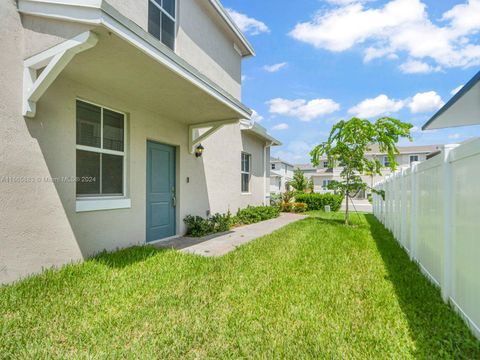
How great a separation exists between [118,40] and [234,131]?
7.34 metres

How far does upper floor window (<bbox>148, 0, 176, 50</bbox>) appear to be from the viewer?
6.29 metres

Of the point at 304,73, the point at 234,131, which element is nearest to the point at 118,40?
the point at 234,131

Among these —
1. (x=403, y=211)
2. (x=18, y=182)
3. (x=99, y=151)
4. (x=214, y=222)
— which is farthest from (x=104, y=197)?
(x=403, y=211)

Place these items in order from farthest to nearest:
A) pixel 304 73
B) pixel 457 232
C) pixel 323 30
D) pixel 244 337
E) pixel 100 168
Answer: pixel 304 73, pixel 323 30, pixel 100 168, pixel 457 232, pixel 244 337

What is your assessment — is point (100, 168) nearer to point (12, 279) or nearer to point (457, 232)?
point (12, 279)

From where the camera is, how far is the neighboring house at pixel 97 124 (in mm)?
3451

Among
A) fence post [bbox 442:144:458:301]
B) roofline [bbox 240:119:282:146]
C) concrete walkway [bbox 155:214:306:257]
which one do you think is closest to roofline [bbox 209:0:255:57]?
roofline [bbox 240:119:282:146]

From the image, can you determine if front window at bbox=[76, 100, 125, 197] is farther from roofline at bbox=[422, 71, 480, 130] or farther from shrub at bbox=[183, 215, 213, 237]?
roofline at bbox=[422, 71, 480, 130]

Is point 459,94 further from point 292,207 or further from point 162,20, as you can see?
point 292,207

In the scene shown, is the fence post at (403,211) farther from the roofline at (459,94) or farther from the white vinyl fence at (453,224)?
the roofline at (459,94)

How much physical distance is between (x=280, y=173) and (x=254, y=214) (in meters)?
38.8

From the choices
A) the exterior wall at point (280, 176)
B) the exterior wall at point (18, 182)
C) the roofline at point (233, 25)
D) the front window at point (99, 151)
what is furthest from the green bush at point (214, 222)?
the exterior wall at point (280, 176)

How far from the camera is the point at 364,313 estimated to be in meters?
2.94

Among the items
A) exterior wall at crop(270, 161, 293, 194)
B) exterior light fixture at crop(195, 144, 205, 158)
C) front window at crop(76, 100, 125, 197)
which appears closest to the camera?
front window at crop(76, 100, 125, 197)
